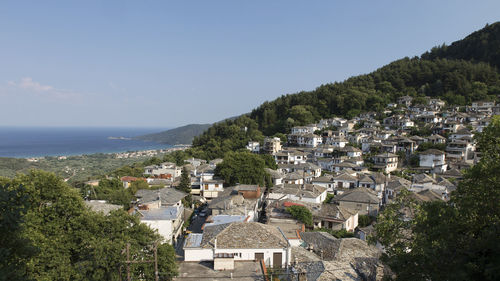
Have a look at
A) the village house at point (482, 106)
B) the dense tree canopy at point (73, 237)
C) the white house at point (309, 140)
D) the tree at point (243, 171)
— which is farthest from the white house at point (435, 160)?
the dense tree canopy at point (73, 237)

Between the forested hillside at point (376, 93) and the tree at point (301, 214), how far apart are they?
4346 centimetres

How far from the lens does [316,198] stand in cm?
3109

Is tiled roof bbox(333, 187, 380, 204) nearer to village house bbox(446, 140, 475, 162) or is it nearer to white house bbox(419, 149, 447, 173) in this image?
white house bbox(419, 149, 447, 173)

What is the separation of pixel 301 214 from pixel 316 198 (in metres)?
7.55

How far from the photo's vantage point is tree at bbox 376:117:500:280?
633 cm

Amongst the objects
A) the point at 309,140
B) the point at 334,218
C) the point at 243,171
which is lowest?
the point at 334,218

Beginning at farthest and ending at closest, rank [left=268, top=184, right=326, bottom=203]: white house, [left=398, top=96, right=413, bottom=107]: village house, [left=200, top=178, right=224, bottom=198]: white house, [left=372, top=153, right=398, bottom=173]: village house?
[left=398, top=96, right=413, bottom=107]: village house
[left=372, top=153, right=398, bottom=173]: village house
[left=200, top=178, right=224, bottom=198]: white house
[left=268, top=184, right=326, bottom=203]: white house

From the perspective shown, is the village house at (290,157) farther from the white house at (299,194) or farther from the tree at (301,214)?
the tree at (301,214)

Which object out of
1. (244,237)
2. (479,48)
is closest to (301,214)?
(244,237)

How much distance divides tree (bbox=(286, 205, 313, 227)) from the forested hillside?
43.5 metres

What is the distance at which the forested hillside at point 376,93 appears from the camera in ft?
251

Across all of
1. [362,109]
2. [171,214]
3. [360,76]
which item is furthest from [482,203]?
[360,76]

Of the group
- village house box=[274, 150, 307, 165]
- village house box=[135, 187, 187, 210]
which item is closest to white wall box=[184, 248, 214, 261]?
village house box=[135, 187, 187, 210]

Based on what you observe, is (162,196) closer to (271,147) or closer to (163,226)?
(163,226)
